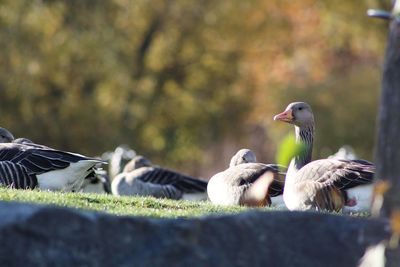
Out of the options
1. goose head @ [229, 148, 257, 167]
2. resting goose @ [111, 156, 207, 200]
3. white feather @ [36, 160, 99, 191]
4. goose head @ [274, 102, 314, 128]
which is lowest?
resting goose @ [111, 156, 207, 200]

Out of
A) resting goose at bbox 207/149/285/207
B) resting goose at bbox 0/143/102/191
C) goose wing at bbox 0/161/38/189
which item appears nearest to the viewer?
resting goose at bbox 207/149/285/207

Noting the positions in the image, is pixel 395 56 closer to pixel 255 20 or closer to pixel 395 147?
pixel 395 147

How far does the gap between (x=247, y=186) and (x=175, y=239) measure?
5.53m

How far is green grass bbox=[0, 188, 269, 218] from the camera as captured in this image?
942cm

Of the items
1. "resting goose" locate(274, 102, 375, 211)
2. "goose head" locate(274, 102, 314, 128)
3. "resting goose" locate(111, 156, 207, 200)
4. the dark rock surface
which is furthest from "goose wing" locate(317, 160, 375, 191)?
"resting goose" locate(111, 156, 207, 200)

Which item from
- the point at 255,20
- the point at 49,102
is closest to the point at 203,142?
the point at 255,20

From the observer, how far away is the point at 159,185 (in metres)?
17.3

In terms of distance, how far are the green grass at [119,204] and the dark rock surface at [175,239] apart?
2.21 meters

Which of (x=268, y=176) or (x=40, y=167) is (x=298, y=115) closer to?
(x=268, y=176)

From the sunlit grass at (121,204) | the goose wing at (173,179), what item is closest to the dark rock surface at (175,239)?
the sunlit grass at (121,204)

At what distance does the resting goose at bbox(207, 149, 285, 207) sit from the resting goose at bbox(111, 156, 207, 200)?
13.5ft

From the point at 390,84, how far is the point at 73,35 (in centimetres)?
2845

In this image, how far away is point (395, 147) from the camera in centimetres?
597

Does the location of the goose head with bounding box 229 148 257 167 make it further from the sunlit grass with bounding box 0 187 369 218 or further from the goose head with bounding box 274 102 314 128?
the sunlit grass with bounding box 0 187 369 218
